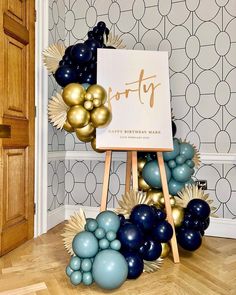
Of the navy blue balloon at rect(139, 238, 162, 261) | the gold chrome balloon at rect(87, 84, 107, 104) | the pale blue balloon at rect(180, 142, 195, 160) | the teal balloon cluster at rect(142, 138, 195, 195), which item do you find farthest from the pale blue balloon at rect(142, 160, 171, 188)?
the gold chrome balloon at rect(87, 84, 107, 104)

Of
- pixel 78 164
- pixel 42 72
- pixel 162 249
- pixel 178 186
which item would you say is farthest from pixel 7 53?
pixel 162 249

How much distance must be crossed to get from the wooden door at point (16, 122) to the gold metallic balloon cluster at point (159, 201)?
0.84 metres

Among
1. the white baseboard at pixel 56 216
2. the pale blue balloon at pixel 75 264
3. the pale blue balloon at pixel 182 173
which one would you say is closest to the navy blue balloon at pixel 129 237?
the pale blue balloon at pixel 75 264

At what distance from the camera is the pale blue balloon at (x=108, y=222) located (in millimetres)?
1698

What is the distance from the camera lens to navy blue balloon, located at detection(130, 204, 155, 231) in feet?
5.87

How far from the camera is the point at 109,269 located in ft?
5.06

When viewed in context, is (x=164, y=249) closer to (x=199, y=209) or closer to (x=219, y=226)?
(x=199, y=209)

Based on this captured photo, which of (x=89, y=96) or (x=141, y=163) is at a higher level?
(x=89, y=96)

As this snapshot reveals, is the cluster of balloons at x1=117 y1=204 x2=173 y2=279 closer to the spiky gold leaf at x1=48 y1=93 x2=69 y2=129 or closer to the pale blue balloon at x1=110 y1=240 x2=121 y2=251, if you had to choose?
the pale blue balloon at x1=110 y1=240 x2=121 y2=251

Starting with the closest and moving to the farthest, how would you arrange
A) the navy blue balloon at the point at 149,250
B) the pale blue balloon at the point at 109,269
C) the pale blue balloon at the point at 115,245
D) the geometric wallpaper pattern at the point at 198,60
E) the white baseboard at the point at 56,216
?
the pale blue balloon at the point at 109,269
the pale blue balloon at the point at 115,245
the navy blue balloon at the point at 149,250
the geometric wallpaper pattern at the point at 198,60
the white baseboard at the point at 56,216

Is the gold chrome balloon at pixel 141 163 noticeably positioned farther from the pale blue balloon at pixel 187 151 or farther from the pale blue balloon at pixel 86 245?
the pale blue balloon at pixel 86 245

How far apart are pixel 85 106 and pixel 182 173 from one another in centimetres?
79

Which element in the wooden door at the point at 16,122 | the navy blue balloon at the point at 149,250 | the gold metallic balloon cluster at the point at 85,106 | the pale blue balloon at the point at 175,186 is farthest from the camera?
the pale blue balloon at the point at 175,186

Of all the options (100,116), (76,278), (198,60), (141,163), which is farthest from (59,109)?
(198,60)
